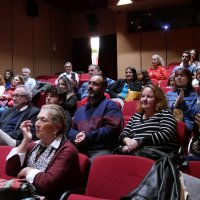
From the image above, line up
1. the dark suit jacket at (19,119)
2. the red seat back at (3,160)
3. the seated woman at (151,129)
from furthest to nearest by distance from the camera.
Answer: the dark suit jacket at (19,119)
the seated woman at (151,129)
the red seat back at (3,160)

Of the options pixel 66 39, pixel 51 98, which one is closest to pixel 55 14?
pixel 66 39

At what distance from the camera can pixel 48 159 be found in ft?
6.55

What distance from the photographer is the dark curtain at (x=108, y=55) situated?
9.68 m

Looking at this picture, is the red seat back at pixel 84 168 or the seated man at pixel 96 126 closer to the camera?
the red seat back at pixel 84 168

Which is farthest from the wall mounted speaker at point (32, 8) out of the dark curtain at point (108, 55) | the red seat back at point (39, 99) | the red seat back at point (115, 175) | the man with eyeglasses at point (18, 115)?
the red seat back at point (115, 175)

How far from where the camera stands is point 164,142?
2.35 meters

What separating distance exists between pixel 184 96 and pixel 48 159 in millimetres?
1749

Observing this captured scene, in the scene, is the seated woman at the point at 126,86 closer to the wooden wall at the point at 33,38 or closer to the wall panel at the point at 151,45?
the wall panel at the point at 151,45

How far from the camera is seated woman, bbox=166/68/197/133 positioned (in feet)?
10.3

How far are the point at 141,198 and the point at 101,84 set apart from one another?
156 cm

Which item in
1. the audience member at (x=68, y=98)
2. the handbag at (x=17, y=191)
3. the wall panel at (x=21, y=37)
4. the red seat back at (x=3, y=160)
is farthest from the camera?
the wall panel at (x=21, y=37)

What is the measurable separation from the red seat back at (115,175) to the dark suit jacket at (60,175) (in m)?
0.10

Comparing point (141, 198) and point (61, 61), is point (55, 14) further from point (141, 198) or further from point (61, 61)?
point (141, 198)

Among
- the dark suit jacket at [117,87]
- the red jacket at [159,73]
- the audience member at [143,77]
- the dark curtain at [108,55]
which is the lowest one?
the dark suit jacket at [117,87]
